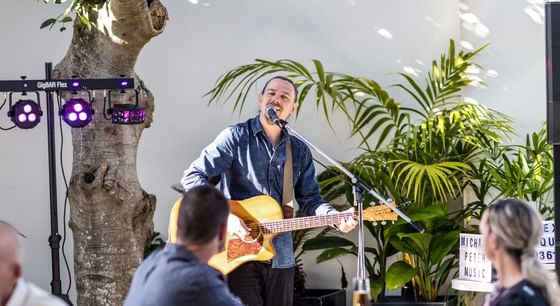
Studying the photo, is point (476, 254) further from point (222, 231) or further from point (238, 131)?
point (222, 231)

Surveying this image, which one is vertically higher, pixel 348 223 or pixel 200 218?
pixel 200 218

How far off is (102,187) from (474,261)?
2.02 m

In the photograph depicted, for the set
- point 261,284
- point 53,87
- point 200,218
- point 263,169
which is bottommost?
point 261,284

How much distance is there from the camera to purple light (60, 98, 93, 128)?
6.39m

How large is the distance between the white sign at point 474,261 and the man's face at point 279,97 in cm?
127

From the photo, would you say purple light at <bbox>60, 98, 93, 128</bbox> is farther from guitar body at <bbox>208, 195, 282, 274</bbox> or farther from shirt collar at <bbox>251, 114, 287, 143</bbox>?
guitar body at <bbox>208, 195, 282, 274</bbox>

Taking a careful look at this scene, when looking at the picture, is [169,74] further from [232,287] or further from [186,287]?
[186,287]

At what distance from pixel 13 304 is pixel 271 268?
2265 millimetres

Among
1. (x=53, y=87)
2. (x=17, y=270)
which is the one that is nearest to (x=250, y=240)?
(x=53, y=87)

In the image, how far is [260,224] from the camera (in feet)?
18.7

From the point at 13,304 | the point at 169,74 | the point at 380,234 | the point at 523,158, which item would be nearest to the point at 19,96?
the point at 169,74

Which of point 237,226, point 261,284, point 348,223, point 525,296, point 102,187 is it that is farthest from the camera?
point 102,187

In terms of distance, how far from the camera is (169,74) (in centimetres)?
820

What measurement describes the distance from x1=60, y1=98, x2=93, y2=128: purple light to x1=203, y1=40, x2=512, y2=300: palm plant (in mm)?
1389
